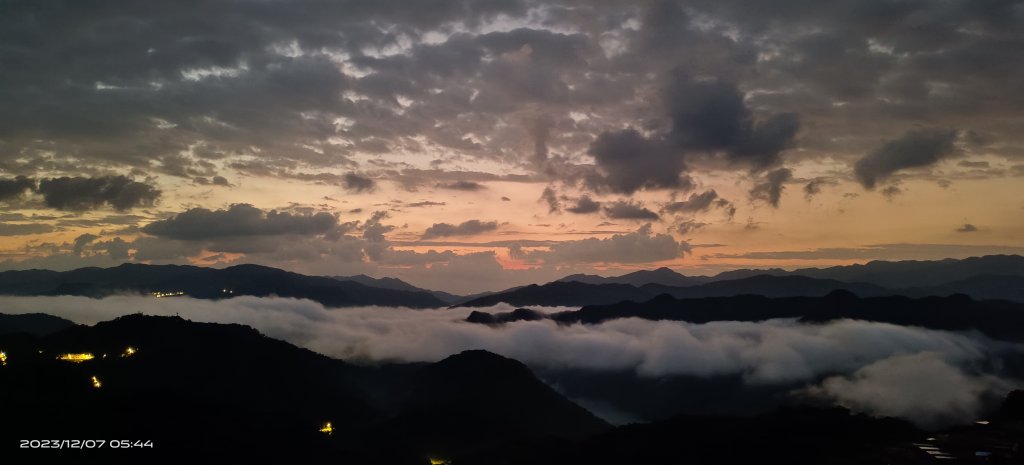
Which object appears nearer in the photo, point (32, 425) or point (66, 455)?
point (66, 455)

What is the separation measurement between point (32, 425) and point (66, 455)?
25517mm

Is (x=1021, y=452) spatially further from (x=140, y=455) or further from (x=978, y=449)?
(x=140, y=455)

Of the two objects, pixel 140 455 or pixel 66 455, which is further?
pixel 140 455

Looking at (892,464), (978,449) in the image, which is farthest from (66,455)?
(978,449)

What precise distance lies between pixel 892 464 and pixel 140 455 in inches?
10292

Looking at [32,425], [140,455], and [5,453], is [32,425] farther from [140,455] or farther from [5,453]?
[140,455]

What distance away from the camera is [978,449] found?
195750 mm

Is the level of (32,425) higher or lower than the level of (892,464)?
higher

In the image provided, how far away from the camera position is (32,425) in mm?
196125

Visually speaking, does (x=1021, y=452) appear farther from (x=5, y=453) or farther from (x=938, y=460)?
(x=5, y=453)

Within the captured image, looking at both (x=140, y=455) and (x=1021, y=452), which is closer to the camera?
(x=1021, y=452)

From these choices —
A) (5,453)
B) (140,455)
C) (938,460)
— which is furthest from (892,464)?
(5,453)

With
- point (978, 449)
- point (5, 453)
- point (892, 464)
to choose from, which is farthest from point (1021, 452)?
point (5, 453)

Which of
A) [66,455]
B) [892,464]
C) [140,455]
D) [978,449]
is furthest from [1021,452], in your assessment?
[66,455]
